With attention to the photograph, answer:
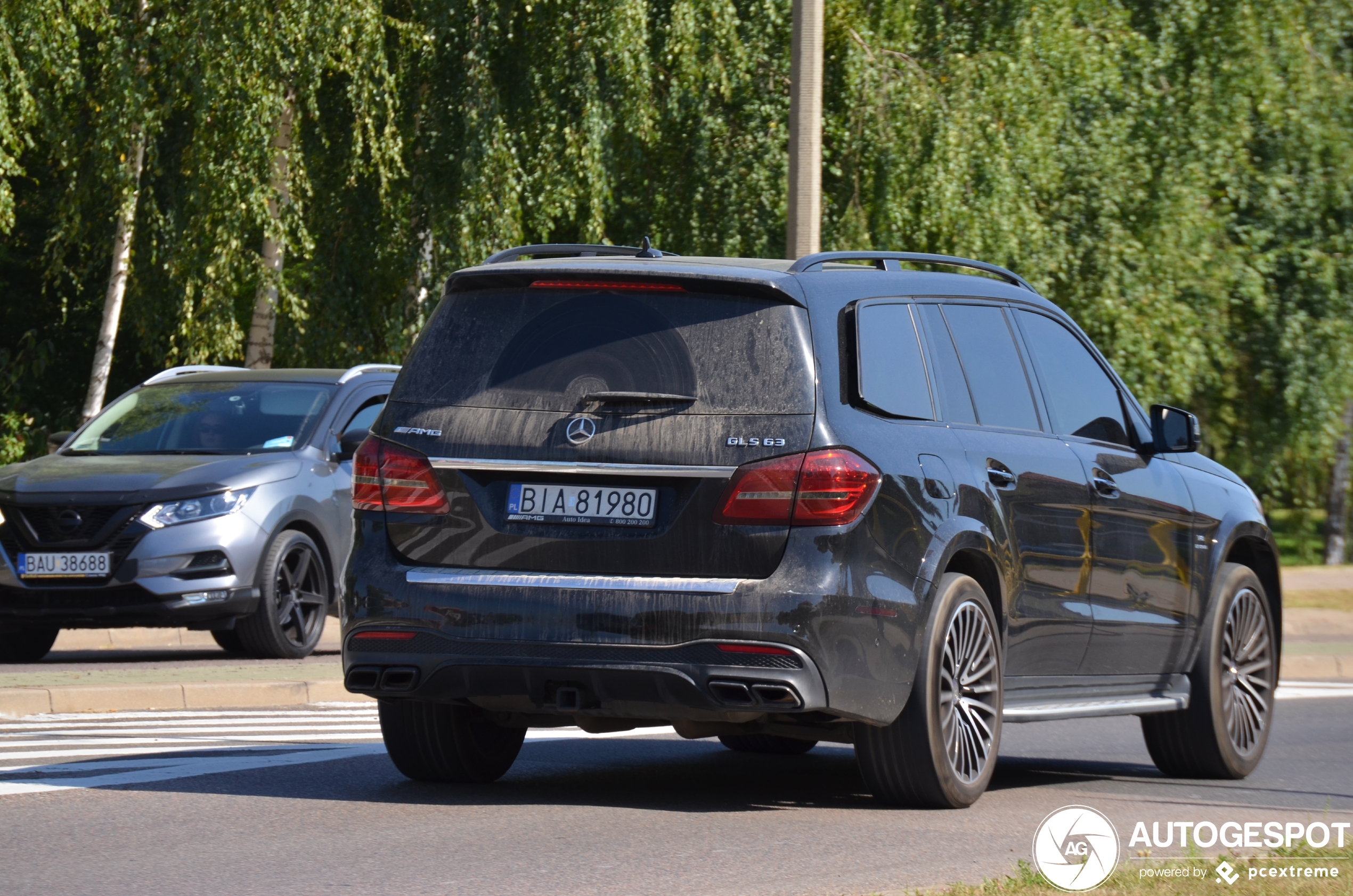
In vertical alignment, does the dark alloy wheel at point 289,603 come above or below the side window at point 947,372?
below

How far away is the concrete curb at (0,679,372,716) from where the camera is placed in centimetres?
1035

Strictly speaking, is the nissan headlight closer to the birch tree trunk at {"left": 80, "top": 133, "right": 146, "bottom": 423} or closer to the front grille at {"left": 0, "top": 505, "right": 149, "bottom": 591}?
the front grille at {"left": 0, "top": 505, "right": 149, "bottom": 591}

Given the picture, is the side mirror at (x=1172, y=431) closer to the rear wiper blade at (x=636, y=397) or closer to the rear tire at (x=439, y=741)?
the rear wiper blade at (x=636, y=397)

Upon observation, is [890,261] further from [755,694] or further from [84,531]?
[84,531]

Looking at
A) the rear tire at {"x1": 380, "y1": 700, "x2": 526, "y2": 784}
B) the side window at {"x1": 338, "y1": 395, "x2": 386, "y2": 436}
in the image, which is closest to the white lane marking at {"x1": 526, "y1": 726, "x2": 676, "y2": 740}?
the rear tire at {"x1": 380, "y1": 700, "x2": 526, "y2": 784}

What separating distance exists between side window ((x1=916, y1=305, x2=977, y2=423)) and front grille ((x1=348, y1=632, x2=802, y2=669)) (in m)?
1.39

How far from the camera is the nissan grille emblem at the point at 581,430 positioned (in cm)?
646

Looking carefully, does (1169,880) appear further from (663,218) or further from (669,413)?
(663,218)

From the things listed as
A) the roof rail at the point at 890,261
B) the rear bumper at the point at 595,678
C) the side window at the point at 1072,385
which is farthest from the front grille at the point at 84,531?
the side window at the point at 1072,385

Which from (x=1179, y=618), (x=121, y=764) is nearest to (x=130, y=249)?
(x=121, y=764)

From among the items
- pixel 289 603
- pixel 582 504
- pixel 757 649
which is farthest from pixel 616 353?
pixel 289 603

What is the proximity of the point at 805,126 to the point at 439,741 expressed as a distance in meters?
8.89

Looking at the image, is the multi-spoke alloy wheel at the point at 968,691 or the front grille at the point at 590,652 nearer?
the front grille at the point at 590,652

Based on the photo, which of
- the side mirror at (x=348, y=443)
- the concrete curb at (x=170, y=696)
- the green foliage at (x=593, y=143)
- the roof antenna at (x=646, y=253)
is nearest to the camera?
the roof antenna at (x=646, y=253)
